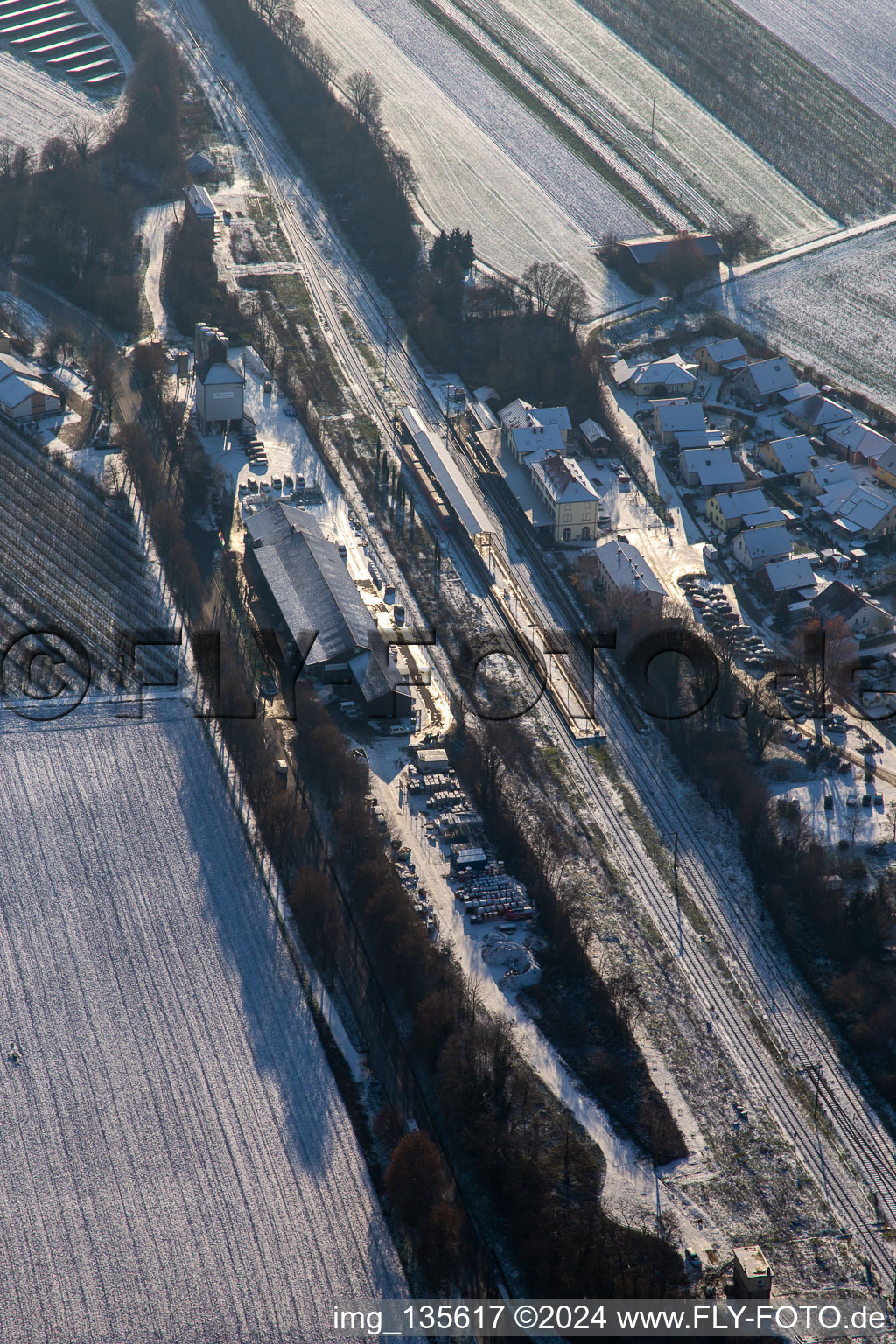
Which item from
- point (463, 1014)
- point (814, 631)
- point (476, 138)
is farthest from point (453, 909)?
point (476, 138)

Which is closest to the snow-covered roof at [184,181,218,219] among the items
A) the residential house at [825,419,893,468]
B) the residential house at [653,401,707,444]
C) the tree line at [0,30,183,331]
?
the tree line at [0,30,183,331]

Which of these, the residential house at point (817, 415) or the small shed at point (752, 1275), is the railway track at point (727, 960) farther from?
the residential house at point (817, 415)

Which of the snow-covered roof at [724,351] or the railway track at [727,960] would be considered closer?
the railway track at [727,960]

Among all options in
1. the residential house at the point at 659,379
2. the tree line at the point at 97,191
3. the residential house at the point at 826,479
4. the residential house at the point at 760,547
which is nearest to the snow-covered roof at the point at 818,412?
the residential house at the point at 826,479

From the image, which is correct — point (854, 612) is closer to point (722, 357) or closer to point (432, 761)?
point (432, 761)

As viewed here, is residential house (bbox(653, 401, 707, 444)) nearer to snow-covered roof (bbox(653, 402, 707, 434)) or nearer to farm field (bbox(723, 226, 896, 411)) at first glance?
snow-covered roof (bbox(653, 402, 707, 434))
